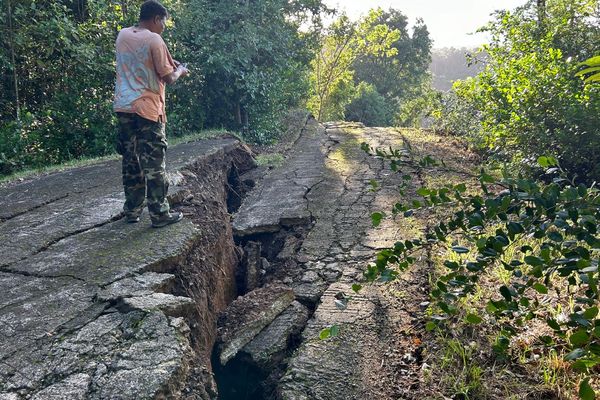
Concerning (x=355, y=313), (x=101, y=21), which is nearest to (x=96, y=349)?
(x=355, y=313)

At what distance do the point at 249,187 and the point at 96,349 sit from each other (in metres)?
3.93

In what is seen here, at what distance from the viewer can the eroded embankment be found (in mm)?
1934

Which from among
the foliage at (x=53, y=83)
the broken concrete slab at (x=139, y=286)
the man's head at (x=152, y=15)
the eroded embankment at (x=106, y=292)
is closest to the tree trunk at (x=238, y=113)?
the foliage at (x=53, y=83)

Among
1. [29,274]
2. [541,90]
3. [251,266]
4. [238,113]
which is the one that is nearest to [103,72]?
[238,113]

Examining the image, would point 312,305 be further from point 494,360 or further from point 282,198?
point 282,198

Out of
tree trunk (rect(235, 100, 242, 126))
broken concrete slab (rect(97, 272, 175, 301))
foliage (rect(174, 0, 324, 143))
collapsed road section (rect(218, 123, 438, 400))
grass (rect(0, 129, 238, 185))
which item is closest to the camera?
collapsed road section (rect(218, 123, 438, 400))

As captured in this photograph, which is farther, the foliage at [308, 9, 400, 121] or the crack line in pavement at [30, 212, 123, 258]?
the foliage at [308, 9, 400, 121]

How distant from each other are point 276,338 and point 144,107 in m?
1.82

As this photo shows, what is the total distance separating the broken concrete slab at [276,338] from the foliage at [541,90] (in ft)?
7.60

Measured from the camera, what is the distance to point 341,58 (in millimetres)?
16109

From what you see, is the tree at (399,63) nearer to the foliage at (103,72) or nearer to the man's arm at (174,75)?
the foliage at (103,72)

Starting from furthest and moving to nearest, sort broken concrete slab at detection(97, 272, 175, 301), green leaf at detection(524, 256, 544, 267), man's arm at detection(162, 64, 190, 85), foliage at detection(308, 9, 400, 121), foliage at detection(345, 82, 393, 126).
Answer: foliage at detection(345, 82, 393, 126), foliage at detection(308, 9, 400, 121), man's arm at detection(162, 64, 190, 85), broken concrete slab at detection(97, 272, 175, 301), green leaf at detection(524, 256, 544, 267)

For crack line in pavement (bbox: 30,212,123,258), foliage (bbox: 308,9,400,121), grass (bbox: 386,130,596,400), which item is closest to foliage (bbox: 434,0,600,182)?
grass (bbox: 386,130,596,400)

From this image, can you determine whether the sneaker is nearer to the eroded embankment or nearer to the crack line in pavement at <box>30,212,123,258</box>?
the eroded embankment
